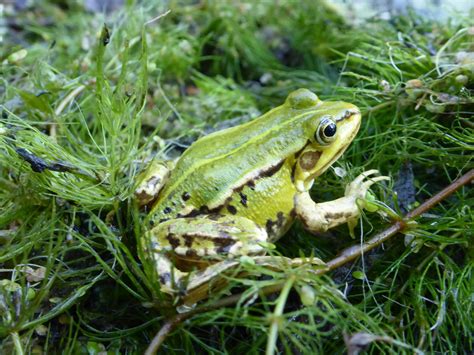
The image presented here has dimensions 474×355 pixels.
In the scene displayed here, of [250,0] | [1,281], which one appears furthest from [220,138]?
[250,0]

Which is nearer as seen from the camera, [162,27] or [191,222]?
[191,222]

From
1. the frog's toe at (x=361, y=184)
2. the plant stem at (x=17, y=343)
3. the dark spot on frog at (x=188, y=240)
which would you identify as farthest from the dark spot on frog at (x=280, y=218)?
the plant stem at (x=17, y=343)

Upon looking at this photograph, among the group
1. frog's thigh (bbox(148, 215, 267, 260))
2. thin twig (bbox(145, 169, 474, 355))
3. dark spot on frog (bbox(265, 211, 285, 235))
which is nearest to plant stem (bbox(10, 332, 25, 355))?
thin twig (bbox(145, 169, 474, 355))

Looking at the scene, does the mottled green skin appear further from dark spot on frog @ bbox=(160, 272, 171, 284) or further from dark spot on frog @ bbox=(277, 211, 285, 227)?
dark spot on frog @ bbox=(160, 272, 171, 284)

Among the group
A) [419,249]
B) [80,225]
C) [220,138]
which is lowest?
[419,249]

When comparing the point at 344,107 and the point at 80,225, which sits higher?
the point at 344,107

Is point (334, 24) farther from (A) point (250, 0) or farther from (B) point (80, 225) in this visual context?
(B) point (80, 225)

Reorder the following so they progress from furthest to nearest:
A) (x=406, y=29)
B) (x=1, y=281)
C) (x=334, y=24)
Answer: (x=334, y=24), (x=406, y=29), (x=1, y=281)
